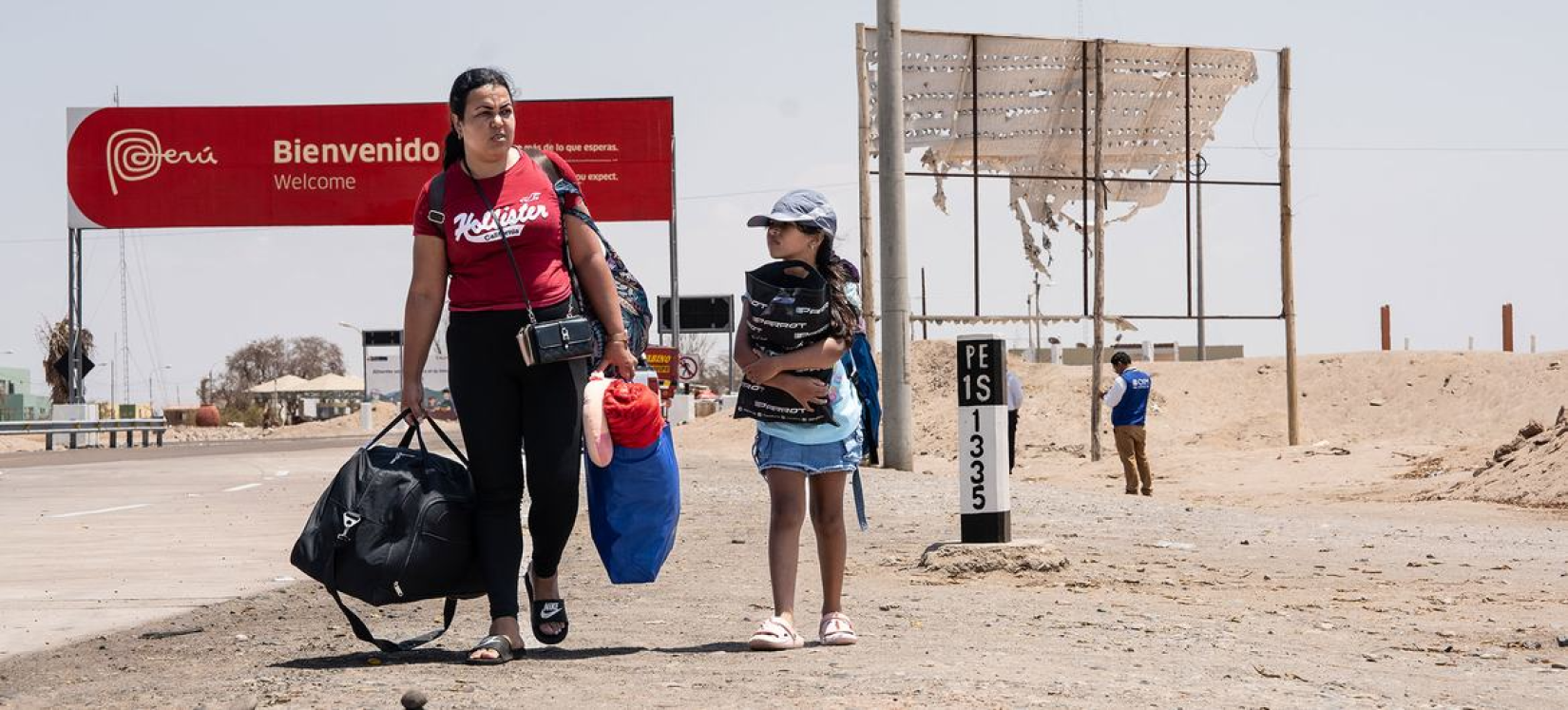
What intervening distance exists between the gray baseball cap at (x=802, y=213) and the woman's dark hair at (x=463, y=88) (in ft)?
3.09

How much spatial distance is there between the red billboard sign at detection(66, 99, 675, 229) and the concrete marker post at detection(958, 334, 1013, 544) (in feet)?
93.5

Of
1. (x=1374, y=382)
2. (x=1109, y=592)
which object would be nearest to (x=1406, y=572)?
(x=1109, y=592)

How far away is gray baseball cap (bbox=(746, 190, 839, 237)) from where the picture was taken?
20.2ft

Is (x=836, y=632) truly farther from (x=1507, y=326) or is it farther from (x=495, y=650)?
(x=1507, y=326)

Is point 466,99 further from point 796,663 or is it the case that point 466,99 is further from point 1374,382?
point 1374,382

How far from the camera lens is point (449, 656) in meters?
5.86

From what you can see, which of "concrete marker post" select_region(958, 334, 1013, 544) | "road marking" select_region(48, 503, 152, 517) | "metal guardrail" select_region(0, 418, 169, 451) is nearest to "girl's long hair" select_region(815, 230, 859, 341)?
"concrete marker post" select_region(958, 334, 1013, 544)

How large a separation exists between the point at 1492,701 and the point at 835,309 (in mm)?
2337

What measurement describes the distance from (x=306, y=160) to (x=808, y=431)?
107 feet

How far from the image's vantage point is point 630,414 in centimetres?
592

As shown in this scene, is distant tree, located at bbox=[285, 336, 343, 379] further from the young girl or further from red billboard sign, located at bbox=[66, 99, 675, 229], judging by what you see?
the young girl

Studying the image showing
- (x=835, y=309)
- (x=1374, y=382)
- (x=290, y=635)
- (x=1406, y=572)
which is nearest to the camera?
(x=835, y=309)

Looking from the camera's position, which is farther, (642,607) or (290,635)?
(642,607)

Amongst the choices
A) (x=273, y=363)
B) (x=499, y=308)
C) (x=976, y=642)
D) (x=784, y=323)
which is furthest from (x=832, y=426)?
(x=273, y=363)
